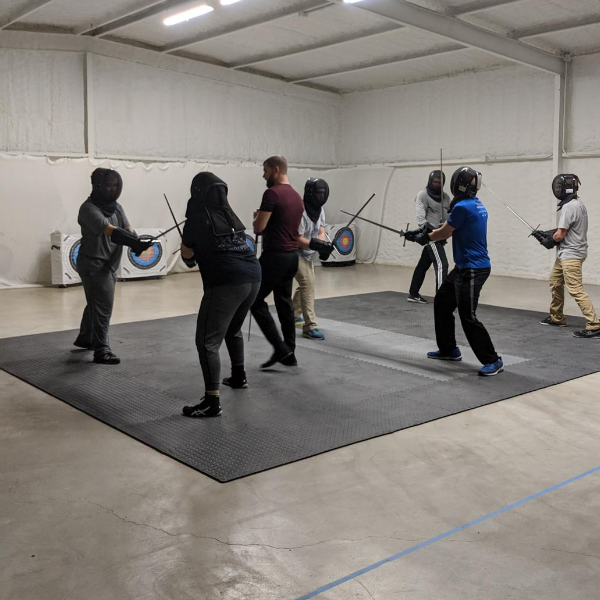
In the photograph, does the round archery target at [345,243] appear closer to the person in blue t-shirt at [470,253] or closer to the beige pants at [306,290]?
the beige pants at [306,290]

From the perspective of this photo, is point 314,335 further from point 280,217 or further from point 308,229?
point 280,217

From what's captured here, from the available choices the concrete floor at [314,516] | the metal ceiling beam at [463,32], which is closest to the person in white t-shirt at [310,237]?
the concrete floor at [314,516]

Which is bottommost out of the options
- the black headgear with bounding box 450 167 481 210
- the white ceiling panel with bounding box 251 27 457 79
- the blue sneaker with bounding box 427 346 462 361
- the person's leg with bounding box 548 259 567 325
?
the blue sneaker with bounding box 427 346 462 361

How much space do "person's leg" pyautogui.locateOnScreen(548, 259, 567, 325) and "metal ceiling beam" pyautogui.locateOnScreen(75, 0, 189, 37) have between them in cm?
502

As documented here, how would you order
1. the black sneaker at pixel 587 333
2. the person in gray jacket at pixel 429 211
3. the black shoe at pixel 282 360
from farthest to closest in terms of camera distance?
the person in gray jacket at pixel 429 211
the black sneaker at pixel 587 333
the black shoe at pixel 282 360

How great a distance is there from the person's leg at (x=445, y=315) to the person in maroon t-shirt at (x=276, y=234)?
1068 mm

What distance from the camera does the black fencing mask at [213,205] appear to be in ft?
12.0

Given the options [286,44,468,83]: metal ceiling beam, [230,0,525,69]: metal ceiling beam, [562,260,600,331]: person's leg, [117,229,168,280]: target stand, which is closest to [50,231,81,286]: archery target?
[117,229,168,280]: target stand

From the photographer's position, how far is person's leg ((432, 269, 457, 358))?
4.96 metres

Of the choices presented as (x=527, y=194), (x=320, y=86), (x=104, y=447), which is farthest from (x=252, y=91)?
(x=104, y=447)

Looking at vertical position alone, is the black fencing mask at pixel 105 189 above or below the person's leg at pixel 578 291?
above

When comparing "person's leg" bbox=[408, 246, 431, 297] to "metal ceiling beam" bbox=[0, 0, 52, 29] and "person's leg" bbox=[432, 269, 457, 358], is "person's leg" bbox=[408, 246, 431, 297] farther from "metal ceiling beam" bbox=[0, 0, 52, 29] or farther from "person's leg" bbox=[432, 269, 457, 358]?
"metal ceiling beam" bbox=[0, 0, 52, 29]

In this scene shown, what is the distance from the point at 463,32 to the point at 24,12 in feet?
16.5

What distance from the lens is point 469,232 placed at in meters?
4.64
